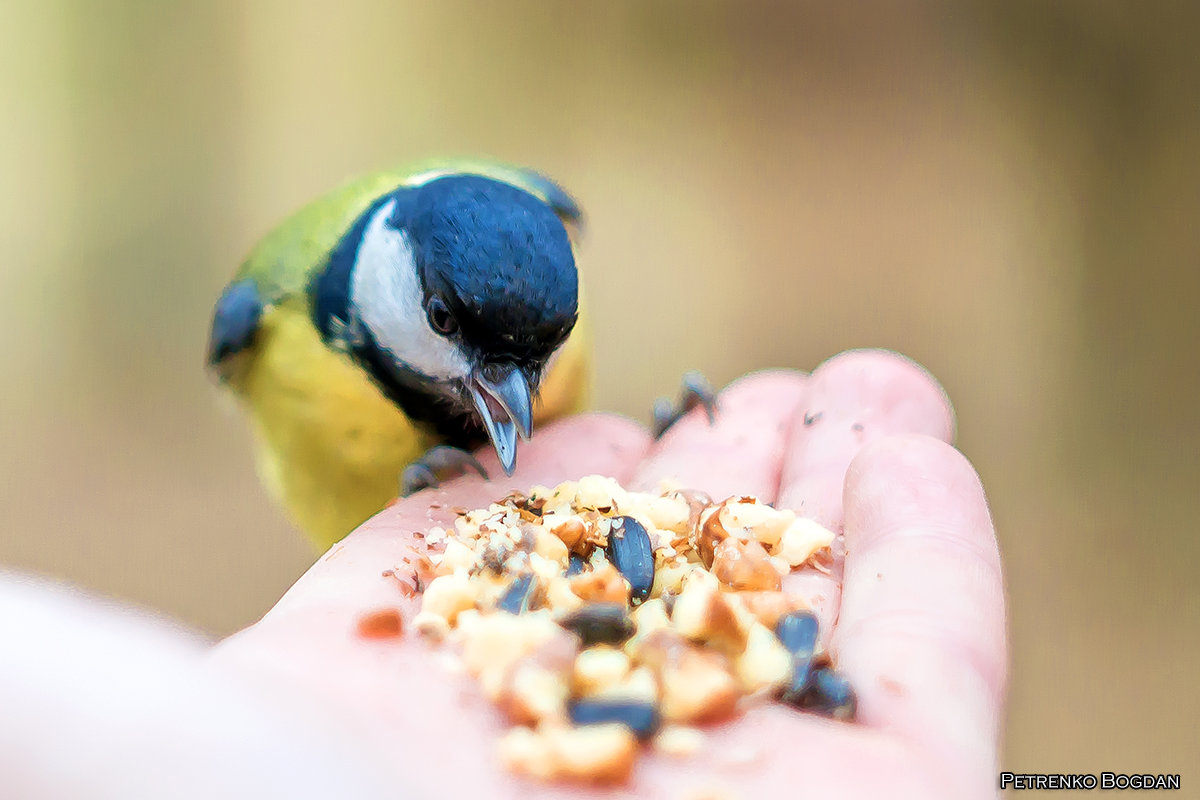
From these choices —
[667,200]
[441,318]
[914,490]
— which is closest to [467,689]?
[914,490]

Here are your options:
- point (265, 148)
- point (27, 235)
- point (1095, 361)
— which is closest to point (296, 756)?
point (1095, 361)

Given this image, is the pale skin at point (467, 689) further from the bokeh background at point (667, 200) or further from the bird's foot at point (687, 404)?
the bokeh background at point (667, 200)

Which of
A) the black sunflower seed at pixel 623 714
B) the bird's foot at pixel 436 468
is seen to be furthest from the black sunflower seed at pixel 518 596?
the bird's foot at pixel 436 468

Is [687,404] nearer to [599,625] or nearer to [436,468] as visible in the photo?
[436,468]

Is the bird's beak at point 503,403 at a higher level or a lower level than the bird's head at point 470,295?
lower

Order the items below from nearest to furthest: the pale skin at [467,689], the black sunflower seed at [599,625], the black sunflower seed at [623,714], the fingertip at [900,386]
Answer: the pale skin at [467,689], the black sunflower seed at [623,714], the black sunflower seed at [599,625], the fingertip at [900,386]

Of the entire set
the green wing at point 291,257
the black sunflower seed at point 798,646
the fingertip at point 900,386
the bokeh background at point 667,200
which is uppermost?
the bokeh background at point 667,200

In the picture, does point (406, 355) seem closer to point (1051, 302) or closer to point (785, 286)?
point (785, 286)
